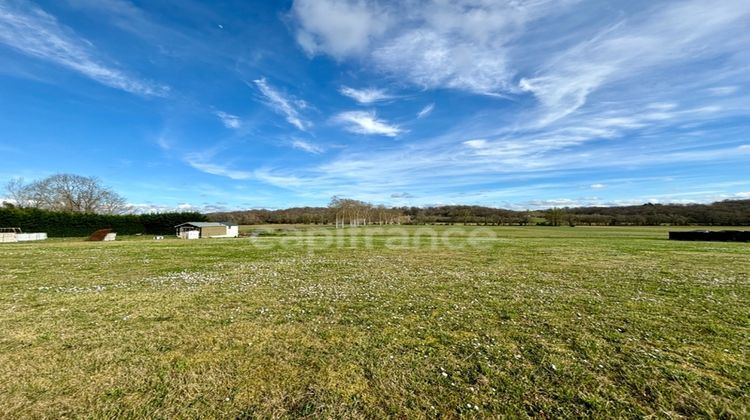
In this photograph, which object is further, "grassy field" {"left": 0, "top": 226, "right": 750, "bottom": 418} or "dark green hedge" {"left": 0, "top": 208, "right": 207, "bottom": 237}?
"dark green hedge" {"left": 0, "top": 208, "right": 207, "bottom": 237}

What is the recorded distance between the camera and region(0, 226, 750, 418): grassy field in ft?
12.9

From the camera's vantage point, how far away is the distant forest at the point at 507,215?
300 ft

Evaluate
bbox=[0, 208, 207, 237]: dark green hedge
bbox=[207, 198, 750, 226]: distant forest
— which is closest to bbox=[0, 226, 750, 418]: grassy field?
bbox=[0, 208, 207, 237]: dark green hedge

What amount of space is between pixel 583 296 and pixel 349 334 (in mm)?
7785

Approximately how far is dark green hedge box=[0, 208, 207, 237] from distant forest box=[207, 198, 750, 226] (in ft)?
72.0

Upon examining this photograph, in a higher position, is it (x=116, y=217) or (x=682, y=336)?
(x=116, y=217)

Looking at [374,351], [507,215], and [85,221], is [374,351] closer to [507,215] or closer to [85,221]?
[85,221]

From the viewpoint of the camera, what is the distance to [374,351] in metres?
5.51

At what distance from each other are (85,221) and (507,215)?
383 ft

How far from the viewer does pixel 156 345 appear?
581 centimetres

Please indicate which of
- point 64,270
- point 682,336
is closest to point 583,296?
point 682,336

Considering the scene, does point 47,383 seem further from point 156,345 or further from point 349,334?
point 349,334

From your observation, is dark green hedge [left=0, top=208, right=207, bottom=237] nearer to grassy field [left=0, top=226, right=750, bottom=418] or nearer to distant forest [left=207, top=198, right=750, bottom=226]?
distant forest [left=207, top=198, right=750, bottom=226]

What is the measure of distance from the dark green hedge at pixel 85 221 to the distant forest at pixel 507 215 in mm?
21951
